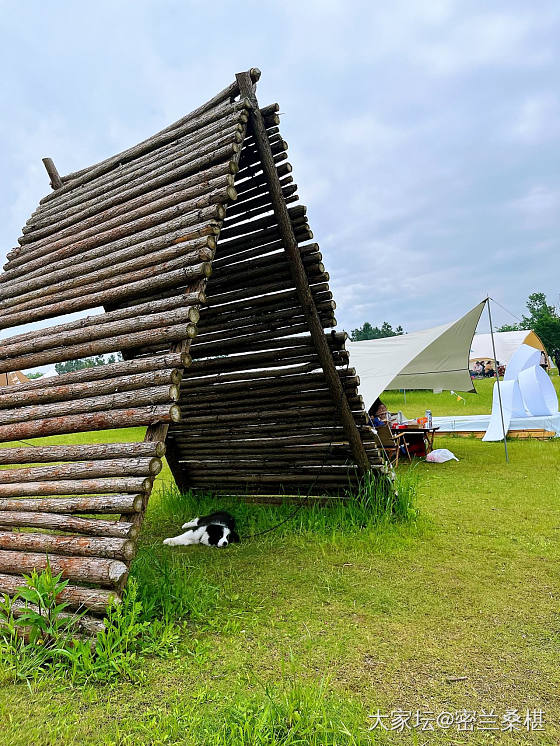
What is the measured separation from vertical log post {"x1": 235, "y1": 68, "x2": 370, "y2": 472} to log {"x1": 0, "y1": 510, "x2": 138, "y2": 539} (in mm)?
2421

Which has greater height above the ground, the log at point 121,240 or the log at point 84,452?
the log at point 121,240

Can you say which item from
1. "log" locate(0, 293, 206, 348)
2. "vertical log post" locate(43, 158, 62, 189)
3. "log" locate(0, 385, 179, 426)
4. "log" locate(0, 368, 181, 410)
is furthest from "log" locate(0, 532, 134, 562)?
"vertical log post" locate(43, 158, 62, 189)

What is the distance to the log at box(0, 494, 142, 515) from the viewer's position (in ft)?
9.72

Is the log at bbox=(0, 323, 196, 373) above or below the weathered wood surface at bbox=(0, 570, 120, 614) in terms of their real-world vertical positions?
above

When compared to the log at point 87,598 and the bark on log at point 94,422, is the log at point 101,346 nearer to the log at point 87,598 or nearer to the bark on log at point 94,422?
the bark on log at point 94,422

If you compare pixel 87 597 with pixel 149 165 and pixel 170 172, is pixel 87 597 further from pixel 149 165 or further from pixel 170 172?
pixel 149 165

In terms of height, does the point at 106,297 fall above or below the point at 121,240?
below

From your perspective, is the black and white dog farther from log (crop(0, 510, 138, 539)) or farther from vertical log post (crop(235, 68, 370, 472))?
log (crop(0, 510, 138, 539))

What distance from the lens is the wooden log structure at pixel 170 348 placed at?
10.4ft

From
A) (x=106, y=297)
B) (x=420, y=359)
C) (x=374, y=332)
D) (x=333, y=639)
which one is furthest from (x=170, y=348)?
(x=374, y=332)

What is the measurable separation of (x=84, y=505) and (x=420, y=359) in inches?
394

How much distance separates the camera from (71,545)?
120 inches

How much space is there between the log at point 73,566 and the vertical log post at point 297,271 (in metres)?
2.62

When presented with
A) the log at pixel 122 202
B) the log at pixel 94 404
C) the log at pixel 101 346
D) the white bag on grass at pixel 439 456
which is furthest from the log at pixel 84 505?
the white bag on grass at pixel 439 456
